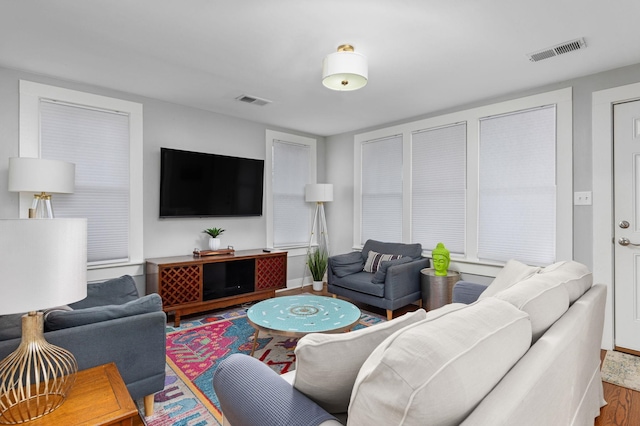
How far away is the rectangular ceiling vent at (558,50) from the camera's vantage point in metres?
2.43

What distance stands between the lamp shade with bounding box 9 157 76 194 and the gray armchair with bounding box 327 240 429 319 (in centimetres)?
285

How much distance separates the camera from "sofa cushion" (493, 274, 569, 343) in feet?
3.89

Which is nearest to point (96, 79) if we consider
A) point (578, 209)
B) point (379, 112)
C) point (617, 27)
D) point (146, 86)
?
point (146, 86)

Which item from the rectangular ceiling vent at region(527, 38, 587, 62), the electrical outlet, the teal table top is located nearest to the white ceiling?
the rectangular ceiling vent at region(527, 38, 587, 62)

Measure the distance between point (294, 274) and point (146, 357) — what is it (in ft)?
10.9

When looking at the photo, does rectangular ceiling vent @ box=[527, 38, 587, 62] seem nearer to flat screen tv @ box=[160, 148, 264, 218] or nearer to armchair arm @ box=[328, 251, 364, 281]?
armchair arm @ box=[328, 251, 364, 281]

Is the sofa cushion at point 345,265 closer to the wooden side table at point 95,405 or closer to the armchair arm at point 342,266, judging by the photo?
the armchair arm at point 342,266

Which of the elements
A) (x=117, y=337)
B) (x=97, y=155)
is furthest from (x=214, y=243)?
(x=117, y=337)

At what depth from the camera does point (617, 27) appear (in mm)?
2227

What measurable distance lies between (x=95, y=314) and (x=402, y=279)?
9.23 feet

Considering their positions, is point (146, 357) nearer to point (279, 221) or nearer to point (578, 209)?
point (279, 221)

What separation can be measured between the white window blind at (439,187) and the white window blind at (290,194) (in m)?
1.70

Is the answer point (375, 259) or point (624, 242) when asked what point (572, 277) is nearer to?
point (624, 242)

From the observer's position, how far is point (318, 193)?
4.89m
